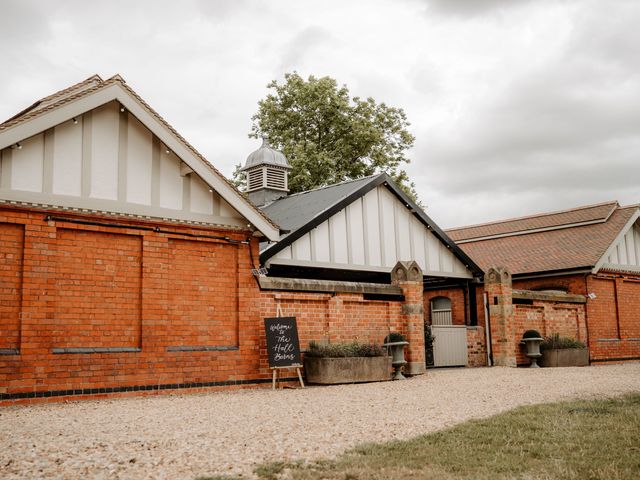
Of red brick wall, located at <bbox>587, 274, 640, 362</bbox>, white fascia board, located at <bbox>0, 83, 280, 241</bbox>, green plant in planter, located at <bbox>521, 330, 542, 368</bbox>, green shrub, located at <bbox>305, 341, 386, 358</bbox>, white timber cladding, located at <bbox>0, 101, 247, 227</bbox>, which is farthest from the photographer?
red brick wall, located at <bbox>587, 274, 640, 362</bbox>

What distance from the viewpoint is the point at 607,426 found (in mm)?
7578

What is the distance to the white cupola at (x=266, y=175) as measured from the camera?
23.3m

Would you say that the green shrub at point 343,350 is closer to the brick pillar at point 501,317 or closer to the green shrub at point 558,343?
the brick pillar at point 501,317

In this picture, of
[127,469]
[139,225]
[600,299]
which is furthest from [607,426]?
[600,299]

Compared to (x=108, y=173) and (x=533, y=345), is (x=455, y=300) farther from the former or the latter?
(x=108, y=173)

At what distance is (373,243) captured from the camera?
18234 millimetres

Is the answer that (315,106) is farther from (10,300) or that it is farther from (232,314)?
(10,300)

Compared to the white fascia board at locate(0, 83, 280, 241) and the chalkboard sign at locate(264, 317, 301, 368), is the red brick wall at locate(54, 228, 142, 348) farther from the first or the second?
the chalkboard sign at locate(264, 317, 301, 368)

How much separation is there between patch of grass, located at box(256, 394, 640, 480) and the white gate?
1001cm

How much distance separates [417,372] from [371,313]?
5.72 ft

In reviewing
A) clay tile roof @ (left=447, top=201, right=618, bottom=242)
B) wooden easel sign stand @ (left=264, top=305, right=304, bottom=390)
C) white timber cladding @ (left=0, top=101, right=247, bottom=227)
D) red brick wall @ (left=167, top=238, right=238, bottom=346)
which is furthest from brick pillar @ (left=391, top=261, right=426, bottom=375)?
clay tile roof @ (left=447, top=201, right=618, bottom=242)

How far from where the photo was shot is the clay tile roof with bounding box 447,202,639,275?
23.5m

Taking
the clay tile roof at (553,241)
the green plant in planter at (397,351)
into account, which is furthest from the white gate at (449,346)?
the clay tile roof at (553,241)

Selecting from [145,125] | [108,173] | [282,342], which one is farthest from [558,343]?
[108,173]
